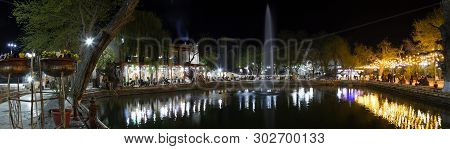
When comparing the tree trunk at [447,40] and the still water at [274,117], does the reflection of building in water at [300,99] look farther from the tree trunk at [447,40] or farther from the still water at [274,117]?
the tree trunk at [447,40]

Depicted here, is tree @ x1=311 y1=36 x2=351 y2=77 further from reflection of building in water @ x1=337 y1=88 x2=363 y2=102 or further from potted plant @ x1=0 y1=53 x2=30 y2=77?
potted plant @ x1=0 y1=53 x2=30 y2=77

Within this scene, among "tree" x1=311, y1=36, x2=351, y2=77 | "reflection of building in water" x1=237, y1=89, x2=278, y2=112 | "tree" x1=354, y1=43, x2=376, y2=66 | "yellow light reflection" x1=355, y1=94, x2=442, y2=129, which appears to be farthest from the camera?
"tree" x1=354, y1=43, x2=376, y2=66

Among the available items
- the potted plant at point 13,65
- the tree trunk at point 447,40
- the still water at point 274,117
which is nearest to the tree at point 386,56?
the tree trunk at point 447,40

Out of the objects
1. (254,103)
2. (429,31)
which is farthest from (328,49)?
(254,103)

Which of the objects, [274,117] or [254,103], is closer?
[274,117]

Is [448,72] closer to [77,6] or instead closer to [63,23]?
[77,6]

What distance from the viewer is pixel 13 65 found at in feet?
23.1

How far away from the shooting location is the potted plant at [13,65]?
702 centimetres

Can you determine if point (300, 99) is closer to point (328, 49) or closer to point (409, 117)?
point (409, 117)

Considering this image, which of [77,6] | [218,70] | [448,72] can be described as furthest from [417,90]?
[218,70]

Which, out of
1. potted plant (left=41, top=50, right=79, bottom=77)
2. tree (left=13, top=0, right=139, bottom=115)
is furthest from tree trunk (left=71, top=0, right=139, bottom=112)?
tree (left=13, top=0, right=139, bottom=115)

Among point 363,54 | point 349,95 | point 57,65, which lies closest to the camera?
point 57,65

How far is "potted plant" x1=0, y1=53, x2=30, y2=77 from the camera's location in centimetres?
702

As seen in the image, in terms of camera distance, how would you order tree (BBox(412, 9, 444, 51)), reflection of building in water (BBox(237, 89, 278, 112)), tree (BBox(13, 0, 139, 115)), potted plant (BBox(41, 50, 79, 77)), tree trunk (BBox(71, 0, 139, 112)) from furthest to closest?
1. tree (BBox(412, 9, 444, 51))
2. tree (BBox(13, 0, 139, 115))
3. reflection of building in water (BBox(237, 89, 278, 112))
4. tree trunk (BBox(71, 0, 139, 112))
5. potted plant (BBox(41, 50, 79, 77))
